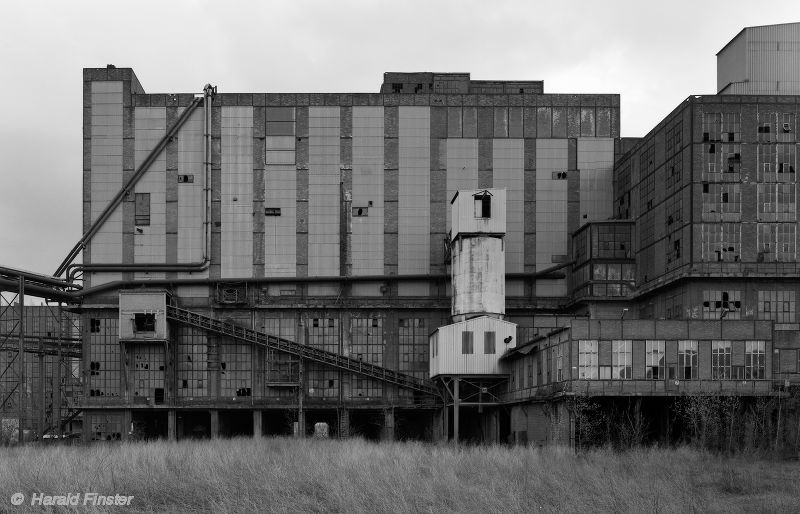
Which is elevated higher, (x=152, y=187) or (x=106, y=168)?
(x=106, y=168)

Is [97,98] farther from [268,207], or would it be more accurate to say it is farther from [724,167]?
[724,167]

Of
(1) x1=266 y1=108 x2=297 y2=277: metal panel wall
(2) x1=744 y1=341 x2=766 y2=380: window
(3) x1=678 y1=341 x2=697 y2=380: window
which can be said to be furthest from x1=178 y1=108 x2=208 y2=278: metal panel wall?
(2) x1=744 y1=341 x2=766 y2=380: window

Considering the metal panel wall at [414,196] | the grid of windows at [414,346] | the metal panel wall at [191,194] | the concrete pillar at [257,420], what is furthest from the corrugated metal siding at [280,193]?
the concrete pillar at [257,420]

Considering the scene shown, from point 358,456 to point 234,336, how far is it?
1202 inches

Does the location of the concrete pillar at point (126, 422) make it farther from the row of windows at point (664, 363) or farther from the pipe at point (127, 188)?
the row of windows at point (664, 363)

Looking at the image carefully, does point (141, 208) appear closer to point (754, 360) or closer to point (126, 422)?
point (126, 422)

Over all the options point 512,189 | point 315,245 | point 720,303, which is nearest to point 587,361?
point 720,303

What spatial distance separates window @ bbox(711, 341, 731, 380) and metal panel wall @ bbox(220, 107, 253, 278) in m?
30.6

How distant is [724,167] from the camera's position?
2060 inches

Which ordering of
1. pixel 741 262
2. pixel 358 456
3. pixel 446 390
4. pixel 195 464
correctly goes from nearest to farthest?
pixel 195 464
pixel 358 456
pixel 741 262
pixel 446 390

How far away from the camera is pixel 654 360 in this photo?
147ft

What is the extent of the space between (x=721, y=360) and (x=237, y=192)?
32812mm

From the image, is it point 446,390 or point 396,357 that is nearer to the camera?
point 446,390

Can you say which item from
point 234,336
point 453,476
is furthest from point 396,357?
point 453,476
